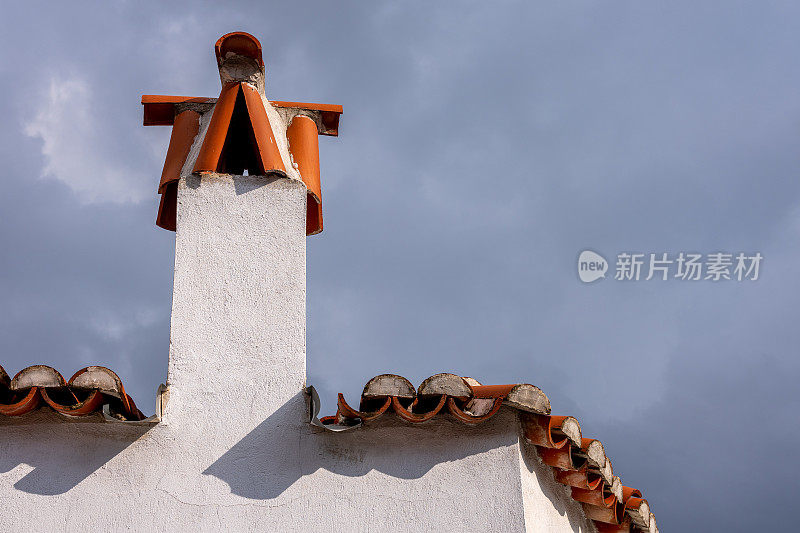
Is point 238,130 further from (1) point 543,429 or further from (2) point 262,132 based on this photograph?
(1) point 543,429

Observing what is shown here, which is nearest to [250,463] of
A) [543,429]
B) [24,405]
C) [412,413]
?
[412,413]

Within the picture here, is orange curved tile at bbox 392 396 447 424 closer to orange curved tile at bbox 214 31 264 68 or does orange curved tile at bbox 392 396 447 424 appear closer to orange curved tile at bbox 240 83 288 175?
orange curved tile at bbox 240 83 288 175

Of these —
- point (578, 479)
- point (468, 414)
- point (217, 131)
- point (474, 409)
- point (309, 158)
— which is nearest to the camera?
point (468, 414)

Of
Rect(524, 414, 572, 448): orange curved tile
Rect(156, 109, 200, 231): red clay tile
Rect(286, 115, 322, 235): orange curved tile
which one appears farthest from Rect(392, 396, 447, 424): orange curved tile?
Rect(156, 109, 200, 231): red clay tile

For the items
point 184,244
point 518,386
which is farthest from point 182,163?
point 518,386

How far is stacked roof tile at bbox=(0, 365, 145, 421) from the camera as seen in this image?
14.6ft

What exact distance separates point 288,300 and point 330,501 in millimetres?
1237

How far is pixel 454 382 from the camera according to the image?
4594mm

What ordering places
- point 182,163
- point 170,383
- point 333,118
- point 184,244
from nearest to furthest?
point 170,383
point 184,244
point 182,163
point 333,118

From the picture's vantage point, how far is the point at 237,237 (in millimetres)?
5309

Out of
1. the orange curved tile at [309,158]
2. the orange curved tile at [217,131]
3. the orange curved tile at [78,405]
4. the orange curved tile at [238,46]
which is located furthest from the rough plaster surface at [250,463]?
the orange curved tile at [238,46]

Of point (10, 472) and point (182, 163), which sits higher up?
point (182, 163)

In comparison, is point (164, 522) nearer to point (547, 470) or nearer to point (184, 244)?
point (184, 244)

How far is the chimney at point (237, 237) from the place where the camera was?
486 cm
